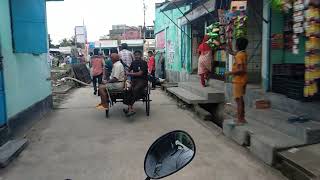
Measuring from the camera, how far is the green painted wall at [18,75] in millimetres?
6672

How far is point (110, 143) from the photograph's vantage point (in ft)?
21.9

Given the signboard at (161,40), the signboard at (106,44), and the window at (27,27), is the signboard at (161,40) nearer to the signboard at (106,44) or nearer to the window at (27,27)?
the window at (27,27)

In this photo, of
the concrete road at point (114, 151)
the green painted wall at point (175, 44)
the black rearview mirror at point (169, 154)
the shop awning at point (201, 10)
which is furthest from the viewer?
the green painted wall at point (175, 44)

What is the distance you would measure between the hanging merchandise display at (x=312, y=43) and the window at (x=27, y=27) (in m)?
5.26

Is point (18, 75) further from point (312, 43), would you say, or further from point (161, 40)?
point (161, 40)

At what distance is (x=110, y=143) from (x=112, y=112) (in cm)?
336

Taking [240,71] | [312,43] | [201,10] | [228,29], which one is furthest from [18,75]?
[201,10]

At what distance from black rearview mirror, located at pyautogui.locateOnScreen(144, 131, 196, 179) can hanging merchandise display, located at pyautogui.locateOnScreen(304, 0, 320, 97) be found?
254cm

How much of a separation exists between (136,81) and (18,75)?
8.83 feet

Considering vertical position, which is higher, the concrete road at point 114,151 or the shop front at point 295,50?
the shop front at point 295,50

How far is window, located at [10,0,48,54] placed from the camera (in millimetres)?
7117

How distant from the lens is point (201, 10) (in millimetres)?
12258

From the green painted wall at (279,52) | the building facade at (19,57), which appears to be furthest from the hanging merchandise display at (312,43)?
the building facade at (19,57)

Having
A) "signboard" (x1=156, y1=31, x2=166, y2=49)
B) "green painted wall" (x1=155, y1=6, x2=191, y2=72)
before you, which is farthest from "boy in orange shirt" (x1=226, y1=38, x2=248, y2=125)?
"signboard" (x1=156, y1=31, x2=166, y2=49)
